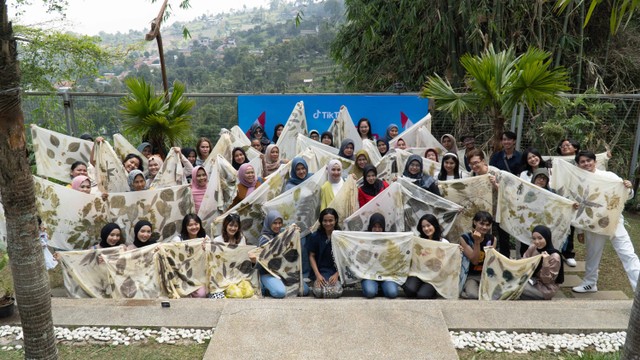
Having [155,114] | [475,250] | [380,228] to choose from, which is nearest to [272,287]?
[380,228]

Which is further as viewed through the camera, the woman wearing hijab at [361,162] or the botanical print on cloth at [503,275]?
the woman wearing hijab at [361,162]

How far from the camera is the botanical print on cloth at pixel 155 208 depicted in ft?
20.6

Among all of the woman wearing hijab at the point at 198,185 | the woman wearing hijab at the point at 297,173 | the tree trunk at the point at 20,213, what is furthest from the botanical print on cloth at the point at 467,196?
the tree trunk at the point at 20,213

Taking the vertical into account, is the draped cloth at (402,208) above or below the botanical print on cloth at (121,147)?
below

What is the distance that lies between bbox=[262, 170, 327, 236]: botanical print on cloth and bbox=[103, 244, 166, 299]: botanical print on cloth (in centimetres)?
135

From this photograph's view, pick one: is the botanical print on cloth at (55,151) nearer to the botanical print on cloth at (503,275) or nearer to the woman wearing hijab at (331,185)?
the woman wearing hijab at (331,185)

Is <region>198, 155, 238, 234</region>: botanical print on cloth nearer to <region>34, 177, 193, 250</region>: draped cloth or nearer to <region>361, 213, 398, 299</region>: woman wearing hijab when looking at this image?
<region>34, 177, 193, 250</region>: draped cloth

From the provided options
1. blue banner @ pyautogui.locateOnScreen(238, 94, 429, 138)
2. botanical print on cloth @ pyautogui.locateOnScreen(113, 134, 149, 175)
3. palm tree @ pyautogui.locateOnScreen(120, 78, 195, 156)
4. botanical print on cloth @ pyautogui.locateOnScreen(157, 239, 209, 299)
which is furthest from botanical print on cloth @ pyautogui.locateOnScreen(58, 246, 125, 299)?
blue banner @ pyautogui.locateOnScreen(238, 94, 429, 138)

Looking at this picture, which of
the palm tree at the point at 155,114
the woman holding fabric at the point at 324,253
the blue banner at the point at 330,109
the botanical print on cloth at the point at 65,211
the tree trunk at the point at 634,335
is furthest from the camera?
the blue banner at the point at 330,109

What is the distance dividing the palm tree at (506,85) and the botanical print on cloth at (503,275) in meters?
2.20

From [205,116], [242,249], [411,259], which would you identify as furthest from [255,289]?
[205,116]

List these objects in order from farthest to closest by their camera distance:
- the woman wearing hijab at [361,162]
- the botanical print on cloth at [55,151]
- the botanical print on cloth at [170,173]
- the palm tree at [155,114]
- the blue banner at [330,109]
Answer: the blue banner at [330,109]
the palm tree at [155,114]
the botanical print on cloth at [55,151]
the woman wearing hijab at [361,162]
the botanical print on cloth at [170,173]

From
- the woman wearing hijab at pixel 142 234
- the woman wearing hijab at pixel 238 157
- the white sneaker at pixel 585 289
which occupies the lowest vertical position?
the white sneaker at pixel 585 289

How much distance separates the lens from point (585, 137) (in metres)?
9.05
